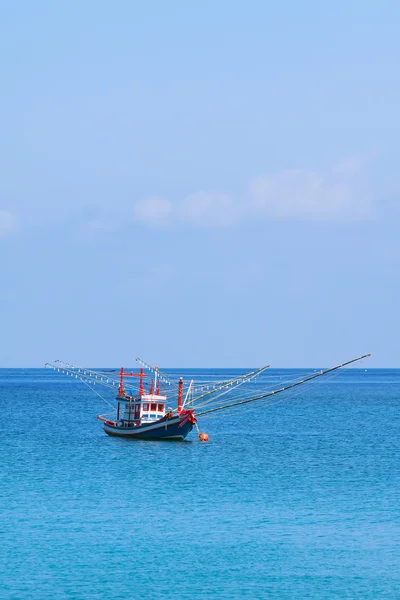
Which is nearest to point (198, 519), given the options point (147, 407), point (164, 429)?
point (164, 429)

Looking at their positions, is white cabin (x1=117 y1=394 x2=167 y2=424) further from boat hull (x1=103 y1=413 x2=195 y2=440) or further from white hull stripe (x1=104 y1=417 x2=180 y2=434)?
boat hull (x1=103 y1=413 x2=195 y2=440)

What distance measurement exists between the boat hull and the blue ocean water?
48.6 inches

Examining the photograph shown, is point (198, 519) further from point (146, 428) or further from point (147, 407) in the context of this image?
point (147, 407)

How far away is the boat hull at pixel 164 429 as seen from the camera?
294ft

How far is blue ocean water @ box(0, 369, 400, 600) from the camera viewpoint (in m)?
40.9

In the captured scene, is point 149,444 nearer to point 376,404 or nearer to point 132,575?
point 132,575

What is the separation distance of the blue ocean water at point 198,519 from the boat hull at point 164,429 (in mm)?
1235

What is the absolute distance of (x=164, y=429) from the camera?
90312mm

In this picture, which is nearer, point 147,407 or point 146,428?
point 146,428

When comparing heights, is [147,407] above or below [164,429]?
above

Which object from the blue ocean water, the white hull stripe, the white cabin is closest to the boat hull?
the white hull stripe

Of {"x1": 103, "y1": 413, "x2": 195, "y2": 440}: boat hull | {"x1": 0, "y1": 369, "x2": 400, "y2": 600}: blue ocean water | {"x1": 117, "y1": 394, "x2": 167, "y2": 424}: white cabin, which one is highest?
{"x1": 117, "y1": 394, "x2": 167, "y2": 424}: white cabin

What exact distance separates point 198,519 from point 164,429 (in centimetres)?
3762

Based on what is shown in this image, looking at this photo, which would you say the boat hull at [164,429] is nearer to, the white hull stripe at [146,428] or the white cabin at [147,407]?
the white hull stripe at [146,428]
